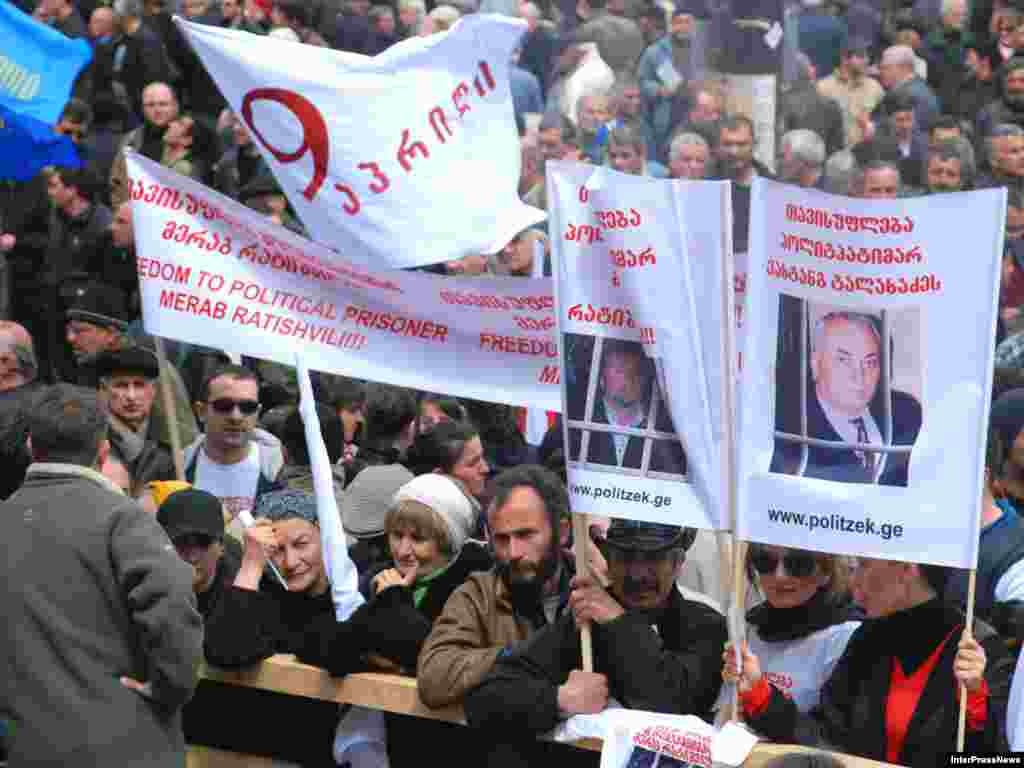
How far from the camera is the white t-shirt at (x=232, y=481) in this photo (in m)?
8.52

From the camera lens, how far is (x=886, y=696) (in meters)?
5.55

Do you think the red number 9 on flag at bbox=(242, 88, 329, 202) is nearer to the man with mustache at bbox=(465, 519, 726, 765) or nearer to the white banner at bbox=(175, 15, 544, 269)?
the white banner at bbox=(175, 15, 544, 269)

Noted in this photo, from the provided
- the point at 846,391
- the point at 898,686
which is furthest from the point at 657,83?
the point at 898,686

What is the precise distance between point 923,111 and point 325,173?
7.14 m

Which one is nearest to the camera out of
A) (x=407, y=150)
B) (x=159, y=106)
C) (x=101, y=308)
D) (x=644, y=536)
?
(x=644, y=536)

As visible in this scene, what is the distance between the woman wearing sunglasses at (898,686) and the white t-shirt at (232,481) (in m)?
3.24

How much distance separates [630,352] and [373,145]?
8.09 feet

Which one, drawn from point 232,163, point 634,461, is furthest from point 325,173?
point 232,163

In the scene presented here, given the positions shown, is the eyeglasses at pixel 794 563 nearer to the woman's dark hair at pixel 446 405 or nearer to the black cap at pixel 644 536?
the black cap at pixel 644 536

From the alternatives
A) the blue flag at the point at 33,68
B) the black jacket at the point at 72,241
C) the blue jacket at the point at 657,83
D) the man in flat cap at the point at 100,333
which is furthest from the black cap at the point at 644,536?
the blue jacket at the point at 657,83

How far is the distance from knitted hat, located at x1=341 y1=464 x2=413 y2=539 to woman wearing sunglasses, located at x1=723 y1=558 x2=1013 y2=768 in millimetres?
1912

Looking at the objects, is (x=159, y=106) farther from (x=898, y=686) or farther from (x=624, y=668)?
(x=898, y=686)

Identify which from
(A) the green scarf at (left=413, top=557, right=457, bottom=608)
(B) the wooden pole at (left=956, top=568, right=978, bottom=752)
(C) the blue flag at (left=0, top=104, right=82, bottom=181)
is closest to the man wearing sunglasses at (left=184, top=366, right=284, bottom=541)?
(A) the green scarf at (left=413, top=557, right=457, bottom=608)

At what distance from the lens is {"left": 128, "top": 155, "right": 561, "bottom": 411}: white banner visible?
7.39 meters
